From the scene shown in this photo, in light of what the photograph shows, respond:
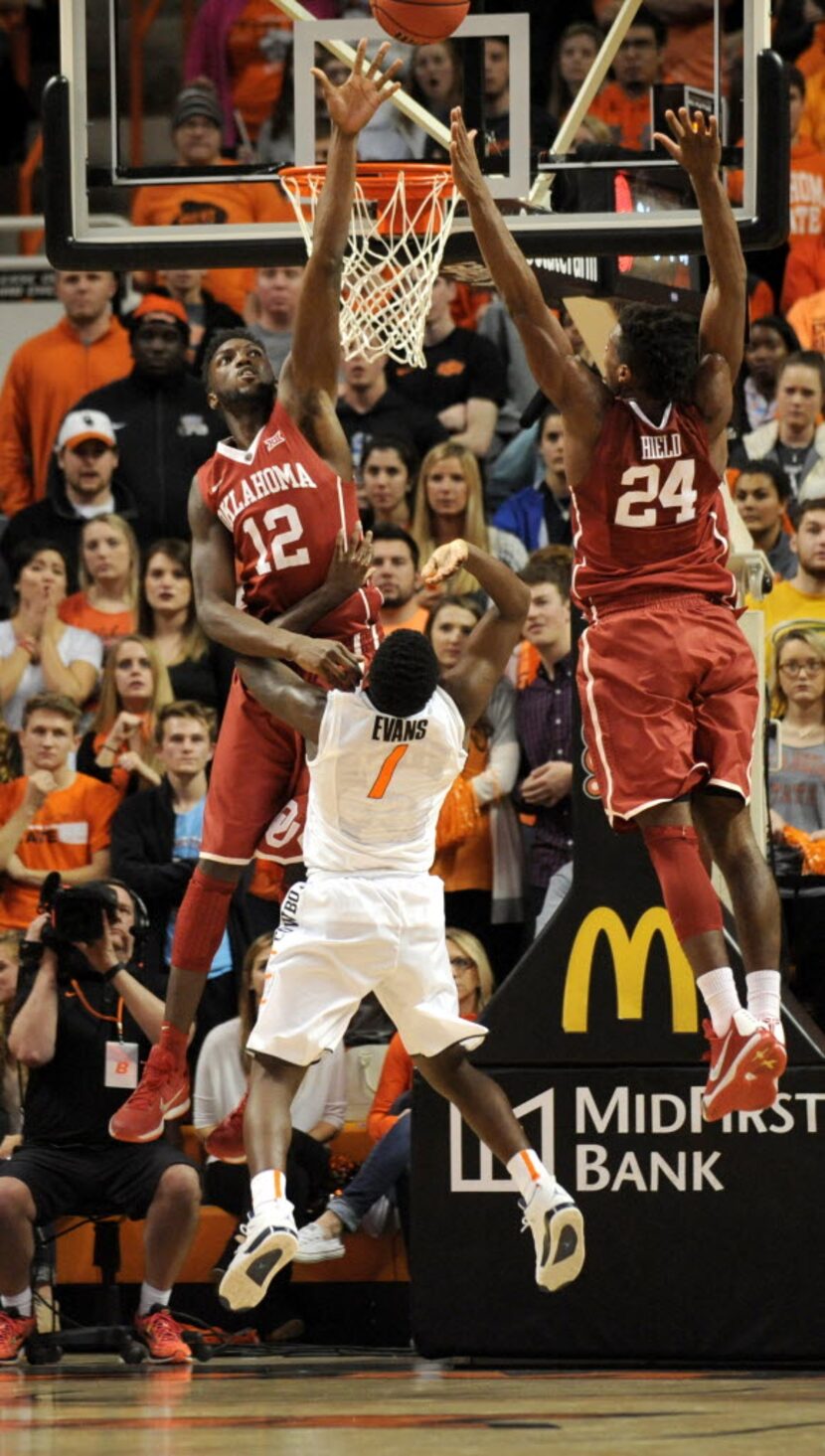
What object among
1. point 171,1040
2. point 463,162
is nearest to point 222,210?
point 463,162

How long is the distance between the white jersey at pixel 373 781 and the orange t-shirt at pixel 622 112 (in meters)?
6.15

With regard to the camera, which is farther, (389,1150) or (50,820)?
(50,820)

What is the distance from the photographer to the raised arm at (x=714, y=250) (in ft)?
22.3

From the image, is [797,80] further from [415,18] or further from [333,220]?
[333,220]

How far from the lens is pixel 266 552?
7.29 meters

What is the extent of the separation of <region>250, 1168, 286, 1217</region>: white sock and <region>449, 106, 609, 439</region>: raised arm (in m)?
2.37

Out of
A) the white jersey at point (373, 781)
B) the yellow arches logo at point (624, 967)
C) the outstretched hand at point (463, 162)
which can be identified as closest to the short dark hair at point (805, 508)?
the yellow arches logo at point (624, 967)

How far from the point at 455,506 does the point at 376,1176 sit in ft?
10.6

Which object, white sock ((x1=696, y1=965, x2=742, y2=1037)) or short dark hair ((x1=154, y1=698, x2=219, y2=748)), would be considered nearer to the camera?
white sock ((x1=696, y1=965, x2=742, y2=1037))

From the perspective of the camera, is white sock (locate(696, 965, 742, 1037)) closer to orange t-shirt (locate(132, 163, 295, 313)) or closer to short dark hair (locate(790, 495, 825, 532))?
short dark hair (locate(790, 495, 825, 532))

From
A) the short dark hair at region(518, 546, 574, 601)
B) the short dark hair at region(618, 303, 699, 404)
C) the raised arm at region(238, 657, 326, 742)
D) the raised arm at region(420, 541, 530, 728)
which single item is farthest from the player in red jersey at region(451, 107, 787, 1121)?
the short dark hair at region(518, 546, 574, 601)

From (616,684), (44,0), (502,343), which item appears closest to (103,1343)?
(616,684)

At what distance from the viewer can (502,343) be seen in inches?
470

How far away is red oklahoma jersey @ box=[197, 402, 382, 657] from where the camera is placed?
7.28m
